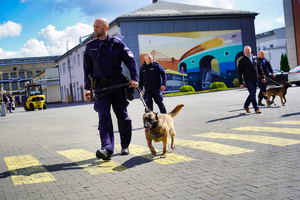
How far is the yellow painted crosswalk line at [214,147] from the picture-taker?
5.16m

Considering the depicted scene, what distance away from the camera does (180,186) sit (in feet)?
11.6

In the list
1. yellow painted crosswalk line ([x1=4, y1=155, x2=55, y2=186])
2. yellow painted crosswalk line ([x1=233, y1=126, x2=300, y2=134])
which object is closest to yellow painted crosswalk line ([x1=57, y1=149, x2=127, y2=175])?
yellow painted crosswalk line ([x1=4, y1=155, x2=55, y2=186])

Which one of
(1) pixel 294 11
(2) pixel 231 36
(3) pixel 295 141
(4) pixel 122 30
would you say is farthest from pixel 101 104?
(2) pixel 231 36

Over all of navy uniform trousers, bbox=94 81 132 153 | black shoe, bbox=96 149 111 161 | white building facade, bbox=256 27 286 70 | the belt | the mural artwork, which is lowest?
black shoe, bbox=96 149 111 161

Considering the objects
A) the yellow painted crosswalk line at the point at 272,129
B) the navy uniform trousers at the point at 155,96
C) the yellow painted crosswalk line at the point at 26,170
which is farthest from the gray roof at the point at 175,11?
the yellow painted crosswalk line at the point at 26,170

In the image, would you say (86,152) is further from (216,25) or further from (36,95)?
(216,25)

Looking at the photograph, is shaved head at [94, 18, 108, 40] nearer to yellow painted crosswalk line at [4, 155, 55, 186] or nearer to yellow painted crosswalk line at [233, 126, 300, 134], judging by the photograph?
yellow painted crosswalk line at [4, 155, 55, 186]

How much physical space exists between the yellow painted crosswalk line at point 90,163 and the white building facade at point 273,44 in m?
72.0

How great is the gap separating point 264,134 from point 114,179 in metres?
3.81

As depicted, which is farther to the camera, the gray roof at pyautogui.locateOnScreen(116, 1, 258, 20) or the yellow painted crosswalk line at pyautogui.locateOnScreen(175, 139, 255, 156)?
the gray roof at pyautogui.locateOnScreen(116, 1, 258, 20)

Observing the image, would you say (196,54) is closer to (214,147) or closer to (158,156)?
(214,147)

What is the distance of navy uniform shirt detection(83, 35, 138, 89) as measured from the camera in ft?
16.9

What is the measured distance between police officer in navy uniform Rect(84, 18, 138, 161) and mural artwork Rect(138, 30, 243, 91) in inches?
1347

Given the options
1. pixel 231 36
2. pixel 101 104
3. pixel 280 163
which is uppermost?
pixel 231 36
